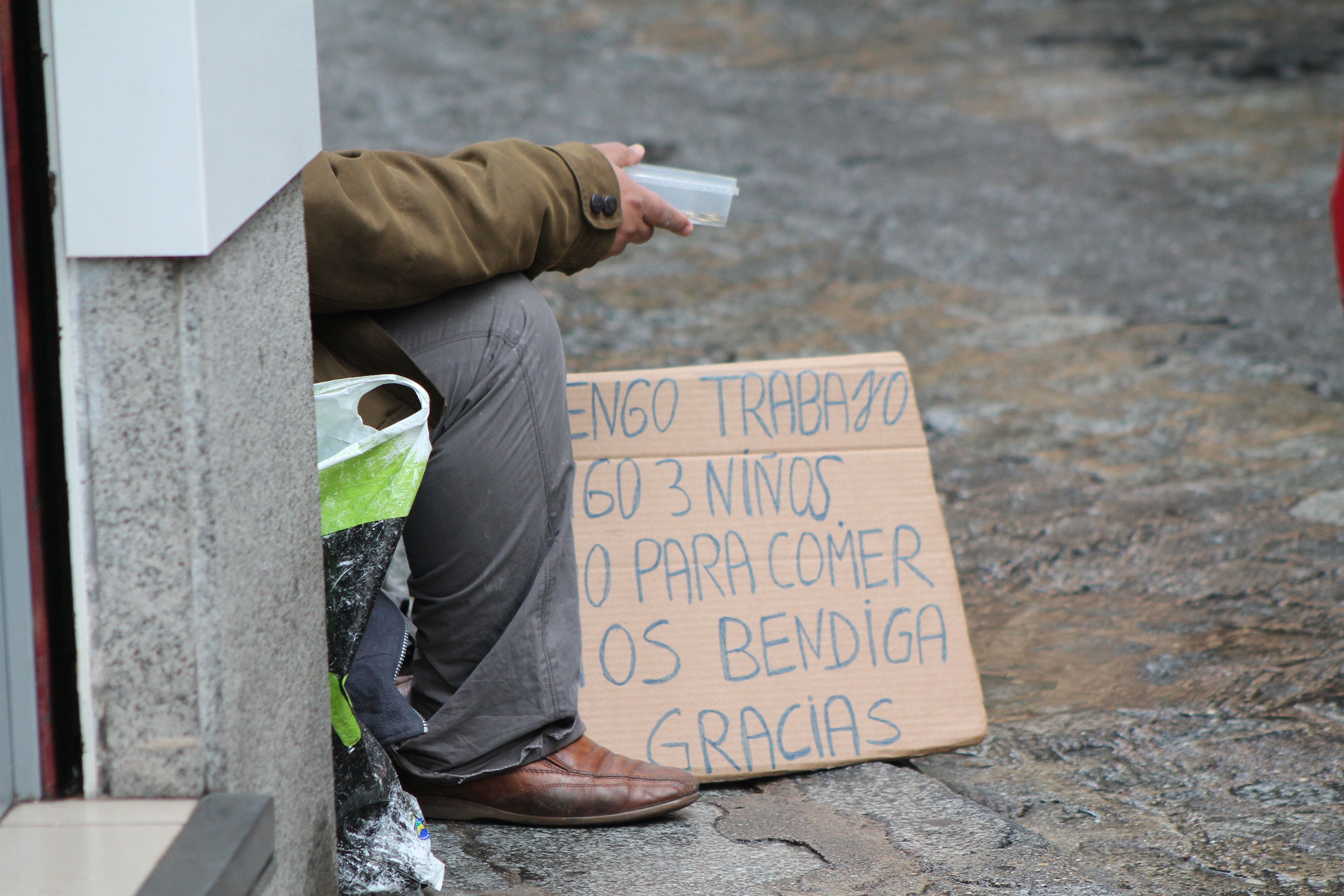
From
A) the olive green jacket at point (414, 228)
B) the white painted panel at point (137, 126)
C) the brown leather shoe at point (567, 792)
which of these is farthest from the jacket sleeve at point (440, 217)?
the brown leather shoe at point (567, 792)

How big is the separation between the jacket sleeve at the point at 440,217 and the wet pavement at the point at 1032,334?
734 mm

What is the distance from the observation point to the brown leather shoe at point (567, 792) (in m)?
1.81

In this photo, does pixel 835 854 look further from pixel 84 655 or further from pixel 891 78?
pixel 891 78

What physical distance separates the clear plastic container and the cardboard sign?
270 mm

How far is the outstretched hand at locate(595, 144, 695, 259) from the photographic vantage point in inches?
78.0

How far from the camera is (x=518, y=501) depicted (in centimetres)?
180

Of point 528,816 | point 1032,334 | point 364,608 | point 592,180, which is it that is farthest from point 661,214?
point 1032,334

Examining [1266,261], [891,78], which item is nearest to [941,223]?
[1266,261]

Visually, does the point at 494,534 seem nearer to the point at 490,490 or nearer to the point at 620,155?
the point at 490,490

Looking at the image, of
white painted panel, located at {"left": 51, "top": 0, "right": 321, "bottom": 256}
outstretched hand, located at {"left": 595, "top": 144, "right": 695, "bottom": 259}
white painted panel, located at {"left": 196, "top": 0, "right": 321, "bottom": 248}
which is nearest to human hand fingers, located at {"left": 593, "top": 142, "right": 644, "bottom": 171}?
outstretched hand, located at {"left": 595, "top": 144, "right": 695, "bottom": 259}

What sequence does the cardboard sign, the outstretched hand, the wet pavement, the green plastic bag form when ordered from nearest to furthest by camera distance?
the green plastic bag < the wet pavement < the outstretched hand < the cardboard sign

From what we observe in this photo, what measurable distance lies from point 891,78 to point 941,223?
3059 mm

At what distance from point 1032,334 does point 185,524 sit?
376 cm

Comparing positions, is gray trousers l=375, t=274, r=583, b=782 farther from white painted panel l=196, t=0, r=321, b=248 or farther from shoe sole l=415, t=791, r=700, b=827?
white painted panel l=196, t=0, r=321, b=248
